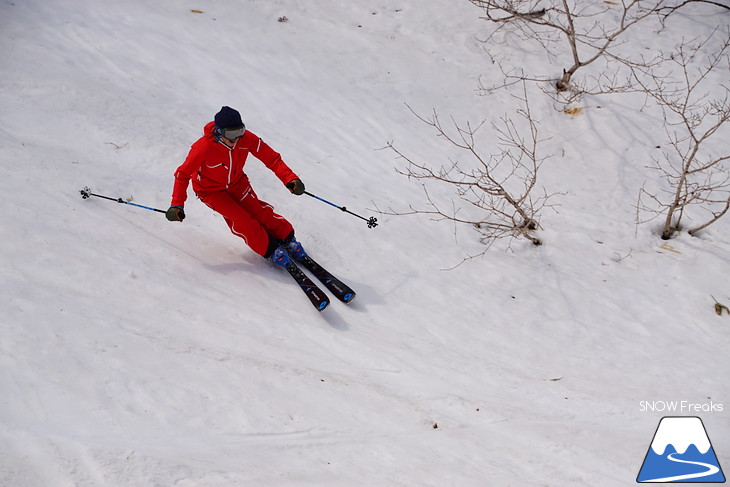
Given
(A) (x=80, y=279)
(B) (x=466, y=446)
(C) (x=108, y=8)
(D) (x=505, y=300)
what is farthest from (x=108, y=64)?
(B) (x=466, y=446)

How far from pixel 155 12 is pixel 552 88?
5.81 metres

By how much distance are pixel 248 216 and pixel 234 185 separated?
1.11 feet

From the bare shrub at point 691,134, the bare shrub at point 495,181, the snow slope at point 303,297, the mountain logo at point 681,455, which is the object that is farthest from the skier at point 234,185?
the bare shrub at point 691,134

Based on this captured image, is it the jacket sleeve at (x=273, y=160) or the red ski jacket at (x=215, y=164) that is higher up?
the jacket sleeve at (x=273, y=160)

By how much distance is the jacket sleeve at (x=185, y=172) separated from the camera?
4.90 meters

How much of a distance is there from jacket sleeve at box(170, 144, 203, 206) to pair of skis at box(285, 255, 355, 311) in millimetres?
1082

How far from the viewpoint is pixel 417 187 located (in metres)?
7.05

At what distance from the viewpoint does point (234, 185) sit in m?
5.29

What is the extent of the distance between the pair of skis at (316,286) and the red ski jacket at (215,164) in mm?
777

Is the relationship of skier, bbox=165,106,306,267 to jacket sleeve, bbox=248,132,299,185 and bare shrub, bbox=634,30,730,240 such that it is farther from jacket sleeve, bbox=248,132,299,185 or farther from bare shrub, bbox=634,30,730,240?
bare shrub, bbox=634,30,730,240

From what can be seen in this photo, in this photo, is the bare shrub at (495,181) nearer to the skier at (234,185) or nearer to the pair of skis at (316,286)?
the pair of skis at (316,286)

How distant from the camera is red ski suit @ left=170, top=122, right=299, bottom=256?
4926 mm

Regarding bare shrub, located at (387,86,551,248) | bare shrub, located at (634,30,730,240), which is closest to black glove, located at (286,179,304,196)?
bare shrub, located at (387,86,551,248)

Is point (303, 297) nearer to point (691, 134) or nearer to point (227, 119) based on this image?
point (227, 119)
